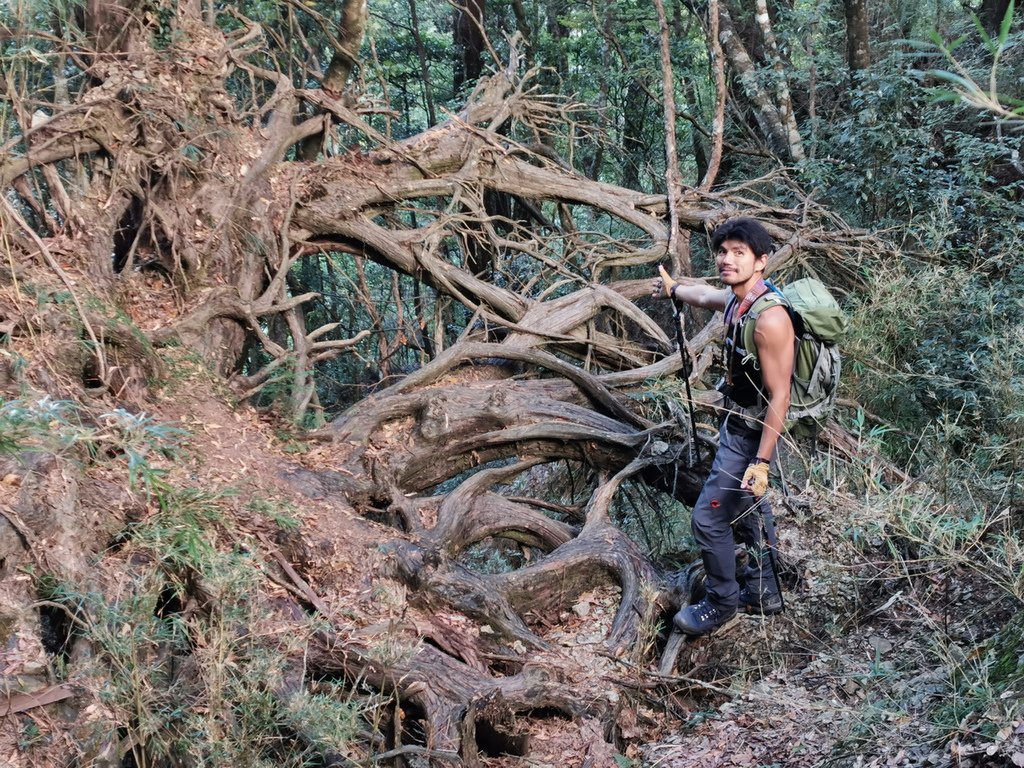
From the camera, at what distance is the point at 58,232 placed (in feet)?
16.8

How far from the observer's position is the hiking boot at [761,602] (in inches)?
173

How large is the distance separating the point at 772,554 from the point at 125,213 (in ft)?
15.3

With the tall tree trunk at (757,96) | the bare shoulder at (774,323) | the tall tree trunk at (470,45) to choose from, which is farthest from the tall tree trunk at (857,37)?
the bare shoulder at (774,323)

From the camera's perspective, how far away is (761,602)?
14.4 ft

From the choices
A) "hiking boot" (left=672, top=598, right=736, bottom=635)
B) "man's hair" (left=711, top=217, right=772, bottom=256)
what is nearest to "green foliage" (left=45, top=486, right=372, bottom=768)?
"hiking boot" (left=672, top=598, right=736, bottom=635)

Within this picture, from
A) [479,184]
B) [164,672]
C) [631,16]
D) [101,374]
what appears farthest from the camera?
[631,16]

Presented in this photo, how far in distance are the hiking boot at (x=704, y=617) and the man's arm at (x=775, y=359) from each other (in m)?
1.04

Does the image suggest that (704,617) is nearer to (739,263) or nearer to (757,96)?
(739,263)

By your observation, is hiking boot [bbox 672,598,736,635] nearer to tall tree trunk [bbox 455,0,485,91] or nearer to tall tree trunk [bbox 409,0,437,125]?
tall tree trunk [bbox 455,0,485,91]

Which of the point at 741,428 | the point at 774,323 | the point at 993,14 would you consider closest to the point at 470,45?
the point at 993,14

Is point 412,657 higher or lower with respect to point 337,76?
lower

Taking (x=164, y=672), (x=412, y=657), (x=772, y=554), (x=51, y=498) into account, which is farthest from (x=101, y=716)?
(x=772, y=554)

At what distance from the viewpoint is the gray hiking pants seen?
161 inches

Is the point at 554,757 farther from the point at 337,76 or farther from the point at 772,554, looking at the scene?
the point at 337,76
